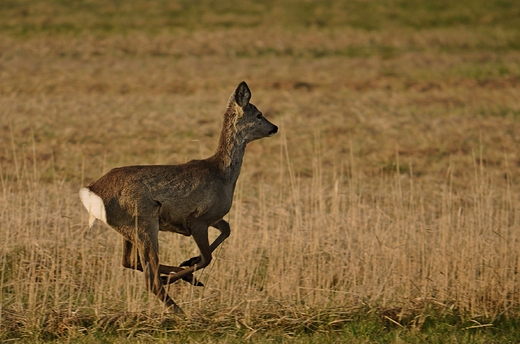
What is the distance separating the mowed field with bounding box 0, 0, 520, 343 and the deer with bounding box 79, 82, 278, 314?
0.38 metres

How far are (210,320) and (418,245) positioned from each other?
2853 mm

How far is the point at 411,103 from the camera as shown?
20.7 metres

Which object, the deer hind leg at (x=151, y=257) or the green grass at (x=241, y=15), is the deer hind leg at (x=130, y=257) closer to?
the deer hind leg at (x=151, y=257)

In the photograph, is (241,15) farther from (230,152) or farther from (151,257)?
(151,257)

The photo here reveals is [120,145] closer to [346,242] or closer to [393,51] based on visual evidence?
[346,242]

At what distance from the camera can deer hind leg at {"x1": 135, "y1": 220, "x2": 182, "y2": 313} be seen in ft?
24.1

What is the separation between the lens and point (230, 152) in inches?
309

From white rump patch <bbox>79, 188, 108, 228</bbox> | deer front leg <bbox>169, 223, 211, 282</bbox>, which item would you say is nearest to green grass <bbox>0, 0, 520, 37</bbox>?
white rump patch <bbox>79, 188, 108, 228</bbox>

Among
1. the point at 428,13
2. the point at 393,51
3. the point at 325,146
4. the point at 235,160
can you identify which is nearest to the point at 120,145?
the point at 325,146

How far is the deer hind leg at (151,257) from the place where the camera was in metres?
7.34

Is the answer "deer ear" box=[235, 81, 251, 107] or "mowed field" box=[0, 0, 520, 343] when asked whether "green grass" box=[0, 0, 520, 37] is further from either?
"deer ear" box=[235, 81, 251, 107]

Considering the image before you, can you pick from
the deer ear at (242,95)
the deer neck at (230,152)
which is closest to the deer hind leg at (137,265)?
the deer neck at (230,152)

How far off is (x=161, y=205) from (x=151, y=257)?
458 mm

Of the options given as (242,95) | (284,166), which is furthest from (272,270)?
(284,166)
